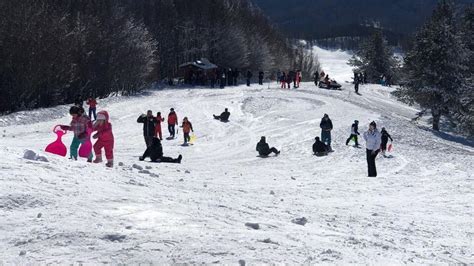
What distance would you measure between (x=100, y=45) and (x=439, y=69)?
25229 millimetres

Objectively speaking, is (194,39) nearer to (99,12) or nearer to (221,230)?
(99,12)

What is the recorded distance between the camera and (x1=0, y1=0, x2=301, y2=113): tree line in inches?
1265

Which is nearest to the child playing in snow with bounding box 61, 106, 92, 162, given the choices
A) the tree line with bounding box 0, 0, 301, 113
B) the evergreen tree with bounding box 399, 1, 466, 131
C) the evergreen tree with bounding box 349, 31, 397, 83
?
the tree line with bounding box 0, 0, 301, 113

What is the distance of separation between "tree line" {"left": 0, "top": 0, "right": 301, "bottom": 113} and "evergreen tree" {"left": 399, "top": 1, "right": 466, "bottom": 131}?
22498 mm

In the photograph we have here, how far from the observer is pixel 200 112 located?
3384 centimetres

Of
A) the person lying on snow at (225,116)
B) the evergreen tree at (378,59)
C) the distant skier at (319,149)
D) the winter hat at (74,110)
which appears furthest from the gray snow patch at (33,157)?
the evergreen tree at (378,59)

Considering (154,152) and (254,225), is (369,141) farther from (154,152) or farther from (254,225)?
(254,225)

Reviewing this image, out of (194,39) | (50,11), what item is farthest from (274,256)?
(194,39)

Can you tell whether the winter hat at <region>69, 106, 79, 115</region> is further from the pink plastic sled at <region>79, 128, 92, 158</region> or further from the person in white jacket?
the person in white jacket

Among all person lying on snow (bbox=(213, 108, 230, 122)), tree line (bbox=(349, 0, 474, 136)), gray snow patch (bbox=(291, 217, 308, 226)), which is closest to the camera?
gray snow patch (bbox=(291, 217, 308, 226))

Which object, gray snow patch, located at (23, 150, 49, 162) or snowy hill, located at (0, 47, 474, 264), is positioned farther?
gray snow patch, located at (23, 150, 49, 162)

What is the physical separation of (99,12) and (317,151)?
30.7m

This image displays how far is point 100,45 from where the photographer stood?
42.0 meters

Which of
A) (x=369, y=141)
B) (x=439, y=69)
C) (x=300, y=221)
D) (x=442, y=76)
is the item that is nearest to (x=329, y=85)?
(x=439, y=69)
